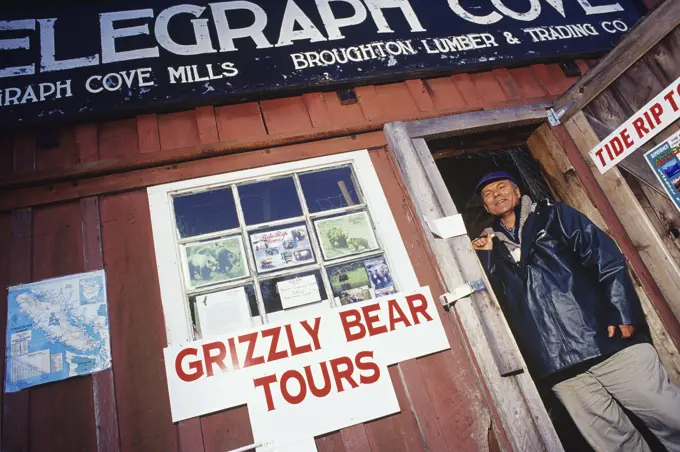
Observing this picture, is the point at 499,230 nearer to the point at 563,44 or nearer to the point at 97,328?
the point at 563,44

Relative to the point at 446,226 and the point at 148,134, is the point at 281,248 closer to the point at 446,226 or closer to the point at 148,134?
the point at 446,226

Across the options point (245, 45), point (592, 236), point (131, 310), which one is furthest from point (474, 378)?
point (245, 45)

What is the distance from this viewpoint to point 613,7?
3936mm

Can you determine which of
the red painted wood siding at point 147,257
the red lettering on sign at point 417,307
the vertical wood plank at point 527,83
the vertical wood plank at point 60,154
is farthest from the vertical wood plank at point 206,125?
the vertical wood plank at point 527,83

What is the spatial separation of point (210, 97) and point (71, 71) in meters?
1.03

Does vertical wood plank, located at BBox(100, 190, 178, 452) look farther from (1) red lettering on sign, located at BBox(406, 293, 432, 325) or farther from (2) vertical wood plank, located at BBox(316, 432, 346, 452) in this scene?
(1) red lettering on sign, located at BBox(406, 293, 432, 325)

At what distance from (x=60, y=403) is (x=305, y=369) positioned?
1.27 meters

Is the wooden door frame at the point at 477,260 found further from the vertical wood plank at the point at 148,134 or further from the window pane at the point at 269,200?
the vertical wood plank at the point at 148,134

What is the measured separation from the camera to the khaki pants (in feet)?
7.48

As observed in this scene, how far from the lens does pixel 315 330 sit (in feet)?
7.32

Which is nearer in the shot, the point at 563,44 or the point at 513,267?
the point at 513,267

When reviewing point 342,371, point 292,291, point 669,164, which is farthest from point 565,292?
point 292,291

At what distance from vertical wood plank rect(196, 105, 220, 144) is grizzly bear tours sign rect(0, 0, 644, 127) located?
0.09 meters

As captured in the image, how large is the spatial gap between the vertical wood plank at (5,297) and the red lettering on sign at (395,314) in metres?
1.97
